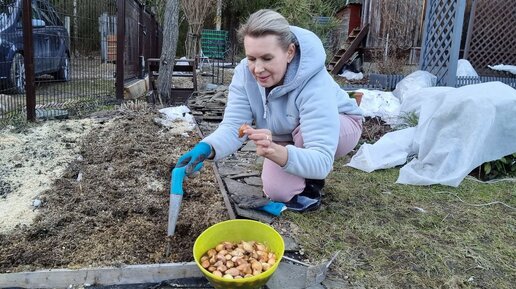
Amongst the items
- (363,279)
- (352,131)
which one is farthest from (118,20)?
(363,279)

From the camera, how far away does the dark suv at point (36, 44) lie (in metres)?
3.87

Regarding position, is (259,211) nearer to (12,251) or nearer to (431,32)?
(12,251)

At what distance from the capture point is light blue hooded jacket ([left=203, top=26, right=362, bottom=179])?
73.5 inches

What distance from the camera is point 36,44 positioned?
4.43 m

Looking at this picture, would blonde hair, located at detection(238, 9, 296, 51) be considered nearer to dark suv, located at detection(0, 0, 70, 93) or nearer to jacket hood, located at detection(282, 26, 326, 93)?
jacket hood, located at detection(282, 26, 326, 93)

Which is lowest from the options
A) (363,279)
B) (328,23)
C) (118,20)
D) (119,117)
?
(363,279)

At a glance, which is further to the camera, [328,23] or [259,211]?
[328,23]

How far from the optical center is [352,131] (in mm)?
2432

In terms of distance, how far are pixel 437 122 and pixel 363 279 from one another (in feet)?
5.99

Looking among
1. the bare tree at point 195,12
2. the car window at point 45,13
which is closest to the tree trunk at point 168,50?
the car window at point 45,13

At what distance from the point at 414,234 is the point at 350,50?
900 centimetres

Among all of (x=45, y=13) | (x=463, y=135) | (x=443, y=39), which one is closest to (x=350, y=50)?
(x=443, y=39)

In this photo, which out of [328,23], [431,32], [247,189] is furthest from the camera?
[328,23]

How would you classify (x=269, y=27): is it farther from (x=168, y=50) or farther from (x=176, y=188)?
(x=168, y=50)
